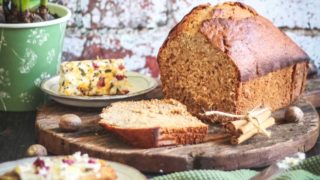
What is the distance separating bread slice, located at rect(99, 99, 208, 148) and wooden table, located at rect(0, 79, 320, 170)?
8.3 inches

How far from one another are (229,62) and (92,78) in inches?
14.0

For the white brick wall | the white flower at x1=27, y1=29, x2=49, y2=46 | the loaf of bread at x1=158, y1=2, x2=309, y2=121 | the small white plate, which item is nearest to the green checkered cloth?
the loaf of bread at x1=158, y1=2, x2=309, y2=121

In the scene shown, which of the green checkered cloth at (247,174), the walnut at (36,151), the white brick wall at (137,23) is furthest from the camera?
the white brick wall at (137,23)

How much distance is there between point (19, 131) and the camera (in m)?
1.97

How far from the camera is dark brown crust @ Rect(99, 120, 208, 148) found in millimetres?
1680

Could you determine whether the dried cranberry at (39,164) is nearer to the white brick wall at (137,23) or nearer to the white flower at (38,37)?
the white flower at (38,37)

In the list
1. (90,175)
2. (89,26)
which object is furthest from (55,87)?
(90,175)

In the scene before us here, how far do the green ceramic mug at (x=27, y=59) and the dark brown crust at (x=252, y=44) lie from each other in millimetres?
419

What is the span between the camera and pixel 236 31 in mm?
1898

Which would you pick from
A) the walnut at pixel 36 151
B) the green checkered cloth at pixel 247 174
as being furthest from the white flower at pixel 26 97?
the green checkered cloth at pixel 247 174

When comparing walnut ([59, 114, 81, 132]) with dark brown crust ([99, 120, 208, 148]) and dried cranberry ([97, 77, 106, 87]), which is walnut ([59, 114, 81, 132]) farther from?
dried cranberry ([97, 77, 106, 87])

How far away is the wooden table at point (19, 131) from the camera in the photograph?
1.82 metres

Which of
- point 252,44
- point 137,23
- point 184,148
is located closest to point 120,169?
point 184,148

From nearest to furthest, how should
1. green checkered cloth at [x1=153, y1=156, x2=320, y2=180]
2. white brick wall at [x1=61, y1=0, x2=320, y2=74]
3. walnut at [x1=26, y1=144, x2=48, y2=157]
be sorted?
green checkered cloth at [x1=153, y1=156, x2=320, y2=180] < walnut at [x1=26, y1=144, x2=48, y2=157] < white brick wall at [x1=61, y1=0, x2=320, y2=74]
